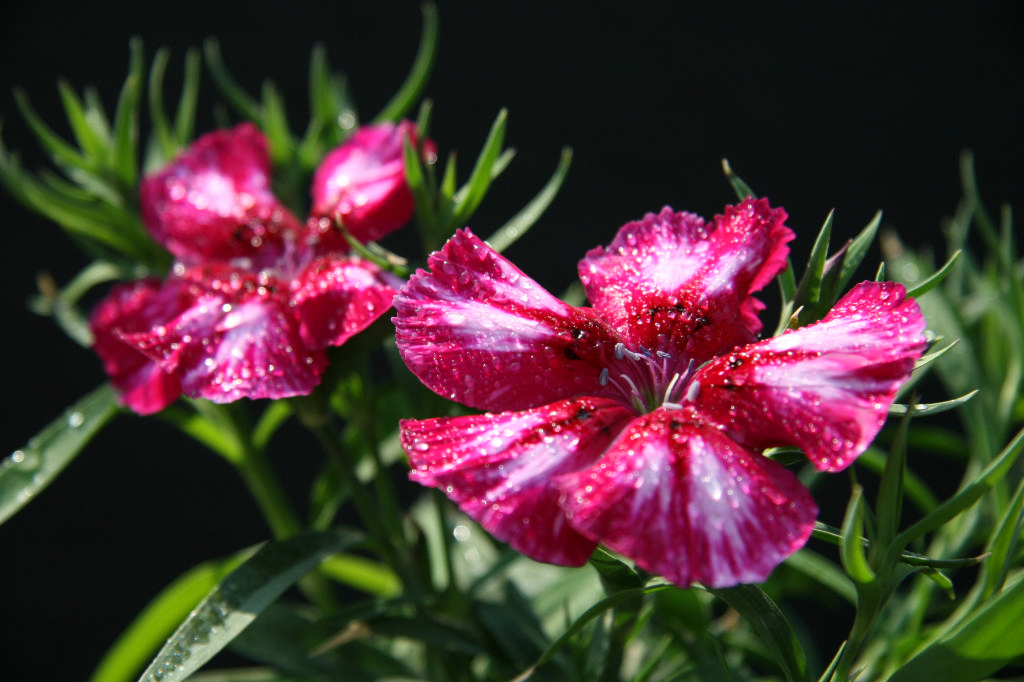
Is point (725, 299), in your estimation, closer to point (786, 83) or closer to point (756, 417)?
point (756, 417)

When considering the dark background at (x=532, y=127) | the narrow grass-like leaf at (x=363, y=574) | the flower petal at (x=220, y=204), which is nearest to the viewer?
the flower petal at (x=220, y=204)

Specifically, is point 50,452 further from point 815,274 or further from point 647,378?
point 815,274

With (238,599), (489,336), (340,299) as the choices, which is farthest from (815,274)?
(238,599)

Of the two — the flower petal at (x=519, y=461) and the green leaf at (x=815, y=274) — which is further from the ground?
the flower petal at (x=519, y=461)

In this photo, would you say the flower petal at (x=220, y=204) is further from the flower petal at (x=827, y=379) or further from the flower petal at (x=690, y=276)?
the flower petal at (x=827, y=379)

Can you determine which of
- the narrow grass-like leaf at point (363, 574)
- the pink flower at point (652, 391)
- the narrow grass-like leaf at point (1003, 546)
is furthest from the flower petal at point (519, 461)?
the narrow grass-like leaf at point (363, 574)

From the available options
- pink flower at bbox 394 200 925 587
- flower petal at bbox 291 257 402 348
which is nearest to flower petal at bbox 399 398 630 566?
pink flower at bbox 394 200 925 587

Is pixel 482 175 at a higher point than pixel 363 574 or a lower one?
higher
